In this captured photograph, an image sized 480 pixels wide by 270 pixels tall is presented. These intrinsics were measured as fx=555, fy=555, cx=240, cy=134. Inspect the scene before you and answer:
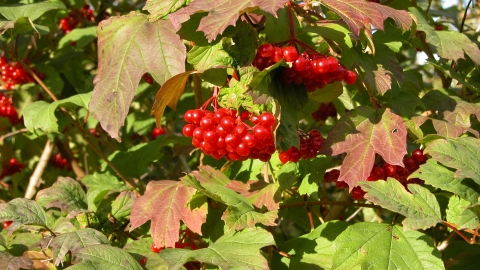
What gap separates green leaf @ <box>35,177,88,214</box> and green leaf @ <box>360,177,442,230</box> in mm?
927

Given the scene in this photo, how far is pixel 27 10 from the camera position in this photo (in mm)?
2262

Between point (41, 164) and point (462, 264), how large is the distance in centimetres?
217

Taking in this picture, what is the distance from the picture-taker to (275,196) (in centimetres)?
175

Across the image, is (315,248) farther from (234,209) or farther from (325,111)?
(325,111)

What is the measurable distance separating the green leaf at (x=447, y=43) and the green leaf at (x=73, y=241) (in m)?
1.25

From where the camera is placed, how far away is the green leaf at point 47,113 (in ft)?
7.16

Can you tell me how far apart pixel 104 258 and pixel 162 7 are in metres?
0.70

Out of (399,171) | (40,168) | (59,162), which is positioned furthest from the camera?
(59,162)

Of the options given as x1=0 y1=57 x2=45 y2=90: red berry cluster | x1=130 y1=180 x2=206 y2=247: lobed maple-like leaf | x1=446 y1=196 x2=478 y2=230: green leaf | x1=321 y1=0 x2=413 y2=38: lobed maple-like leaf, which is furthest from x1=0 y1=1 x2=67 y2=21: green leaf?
x1=446 y1=196 x2=478 y2=230: green leaf

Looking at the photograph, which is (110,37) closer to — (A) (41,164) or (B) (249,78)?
(B) (249,78)

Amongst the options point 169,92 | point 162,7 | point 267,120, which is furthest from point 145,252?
point 162,7

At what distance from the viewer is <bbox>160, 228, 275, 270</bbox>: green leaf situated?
1.38 meters

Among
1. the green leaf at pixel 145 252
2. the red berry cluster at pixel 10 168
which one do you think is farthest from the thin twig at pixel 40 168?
the green leaf at pixel 145 252

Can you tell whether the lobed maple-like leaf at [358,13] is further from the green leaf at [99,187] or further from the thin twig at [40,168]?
the thin twig at [40,168]
